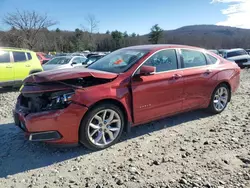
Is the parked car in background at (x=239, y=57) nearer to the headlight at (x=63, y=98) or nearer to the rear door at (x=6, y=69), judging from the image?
the rear door at (x=6, y=69)

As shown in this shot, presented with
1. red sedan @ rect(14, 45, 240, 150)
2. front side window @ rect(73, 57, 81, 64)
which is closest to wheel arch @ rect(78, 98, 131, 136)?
red sedan @ rect(14, 45, 240, 150)

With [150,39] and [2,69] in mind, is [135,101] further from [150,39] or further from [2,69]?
[150,39]

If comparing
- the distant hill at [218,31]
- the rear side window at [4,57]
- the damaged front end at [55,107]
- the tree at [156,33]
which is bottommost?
the damaged front end at [55,107]

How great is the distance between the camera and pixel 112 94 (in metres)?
3.40

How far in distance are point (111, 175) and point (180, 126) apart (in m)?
2.06

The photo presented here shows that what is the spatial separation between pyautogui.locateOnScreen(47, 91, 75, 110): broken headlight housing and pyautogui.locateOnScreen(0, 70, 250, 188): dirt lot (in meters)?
0.75

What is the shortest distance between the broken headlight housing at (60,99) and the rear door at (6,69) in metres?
5.65

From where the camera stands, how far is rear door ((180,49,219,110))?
14.2ft

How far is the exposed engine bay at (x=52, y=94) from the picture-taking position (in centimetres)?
316

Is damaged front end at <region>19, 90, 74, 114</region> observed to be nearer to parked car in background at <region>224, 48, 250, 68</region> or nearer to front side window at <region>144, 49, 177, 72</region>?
front side window at <region>144, 49, 177, 72</region>

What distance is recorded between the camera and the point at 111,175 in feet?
9.22

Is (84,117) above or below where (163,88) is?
below

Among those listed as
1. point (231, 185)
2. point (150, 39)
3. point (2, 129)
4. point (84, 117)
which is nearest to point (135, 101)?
point (84, 117)

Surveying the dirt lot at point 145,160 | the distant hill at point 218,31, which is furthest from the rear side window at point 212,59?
the distant hill at point 218,31
